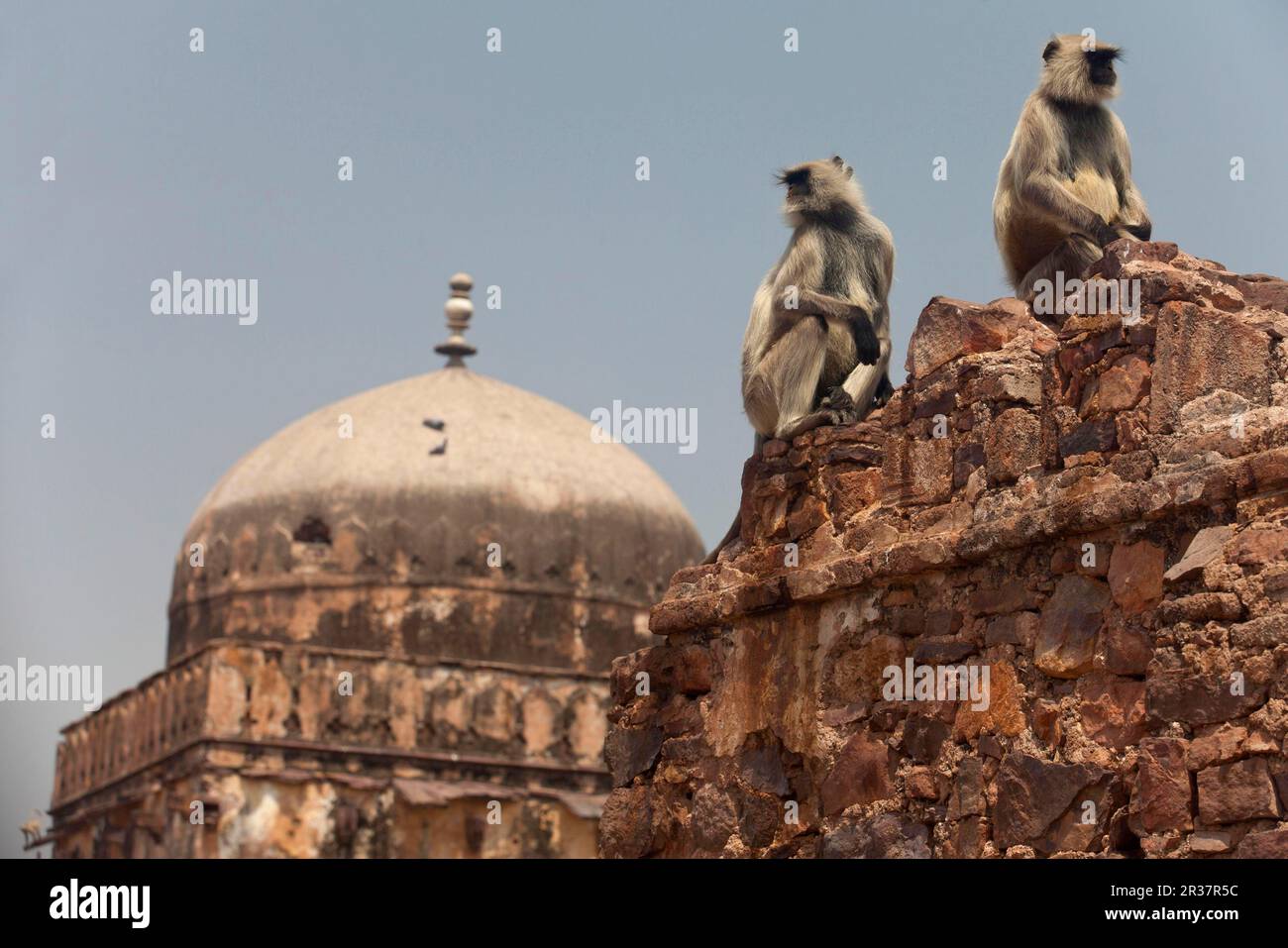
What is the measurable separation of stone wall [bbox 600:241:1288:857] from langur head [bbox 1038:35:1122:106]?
4.48ft

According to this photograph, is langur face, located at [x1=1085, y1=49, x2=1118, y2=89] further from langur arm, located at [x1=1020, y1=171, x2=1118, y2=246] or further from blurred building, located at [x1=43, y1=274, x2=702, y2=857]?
blurred building, located at [x1=43, y1=274, x2=702, y2=857]

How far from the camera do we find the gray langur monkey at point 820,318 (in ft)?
23.6

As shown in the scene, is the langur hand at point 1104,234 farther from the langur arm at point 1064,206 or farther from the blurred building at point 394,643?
the blurred building at point 394,643

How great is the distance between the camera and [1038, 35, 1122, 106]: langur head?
7434 mm

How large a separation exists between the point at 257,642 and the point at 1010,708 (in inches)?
632

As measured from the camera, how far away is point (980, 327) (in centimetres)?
620

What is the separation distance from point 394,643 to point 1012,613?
17.0 m

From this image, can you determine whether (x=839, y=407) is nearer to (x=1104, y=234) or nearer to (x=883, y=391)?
(x=883, y=391)

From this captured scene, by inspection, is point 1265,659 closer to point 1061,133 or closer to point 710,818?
point 710,818

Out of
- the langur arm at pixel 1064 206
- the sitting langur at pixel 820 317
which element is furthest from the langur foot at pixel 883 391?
the langur arm at pixel 1064 206

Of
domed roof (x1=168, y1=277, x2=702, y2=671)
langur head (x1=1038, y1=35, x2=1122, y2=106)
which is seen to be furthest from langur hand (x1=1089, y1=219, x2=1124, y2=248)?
domed roof (x1=168, y1=277, x2=702, y2=671)

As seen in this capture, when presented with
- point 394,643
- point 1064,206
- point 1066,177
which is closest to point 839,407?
point 1064,206

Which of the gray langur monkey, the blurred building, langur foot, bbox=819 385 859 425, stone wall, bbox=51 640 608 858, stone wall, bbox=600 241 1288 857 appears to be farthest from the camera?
the blurred building
